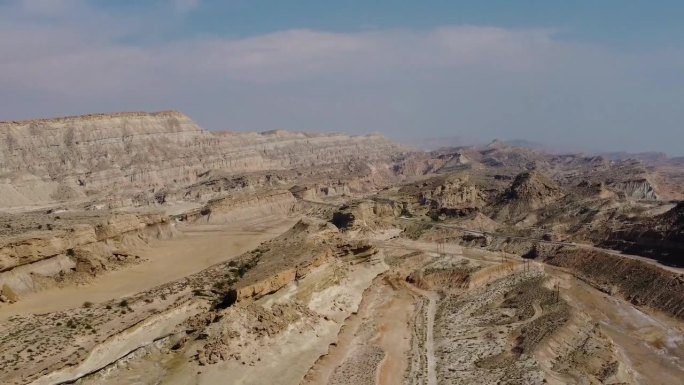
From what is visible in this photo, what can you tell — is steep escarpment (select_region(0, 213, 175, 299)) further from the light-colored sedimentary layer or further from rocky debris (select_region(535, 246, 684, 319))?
rocky debris (select_region(535, 246, 684, 319))

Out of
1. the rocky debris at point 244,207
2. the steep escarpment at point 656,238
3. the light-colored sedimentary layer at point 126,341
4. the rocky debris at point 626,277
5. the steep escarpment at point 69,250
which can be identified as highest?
the steep escarpment at point 69,250

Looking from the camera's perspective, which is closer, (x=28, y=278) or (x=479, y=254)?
(x=28, y=278)

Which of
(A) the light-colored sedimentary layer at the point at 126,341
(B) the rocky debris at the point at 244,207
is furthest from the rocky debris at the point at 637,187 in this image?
(A) the light-colored sedimentary layer at the point at 126,341

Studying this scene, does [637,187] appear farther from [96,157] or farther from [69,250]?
[96,157]

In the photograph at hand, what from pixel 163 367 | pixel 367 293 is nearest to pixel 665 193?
pixel 367 293

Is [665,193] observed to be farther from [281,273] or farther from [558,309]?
[281,273]

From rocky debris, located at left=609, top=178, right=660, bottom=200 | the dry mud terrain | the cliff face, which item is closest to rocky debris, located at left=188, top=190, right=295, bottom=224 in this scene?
the dry mud terrain

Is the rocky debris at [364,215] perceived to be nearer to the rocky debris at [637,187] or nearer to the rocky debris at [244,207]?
the rocky debris at [244,207]

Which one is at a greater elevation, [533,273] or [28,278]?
[28,278]
